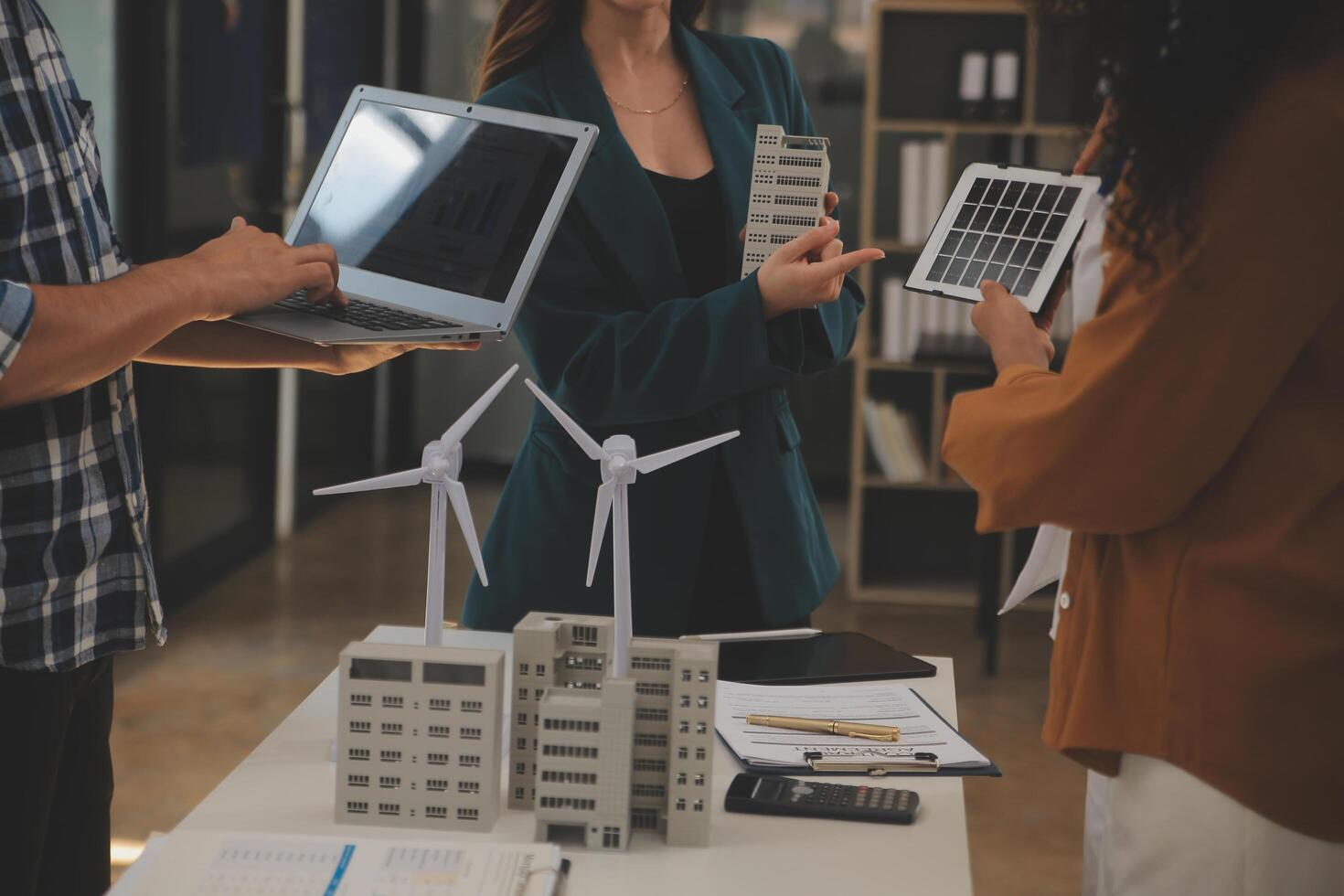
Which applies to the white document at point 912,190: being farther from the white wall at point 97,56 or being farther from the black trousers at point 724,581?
the black trousers at point 724,581

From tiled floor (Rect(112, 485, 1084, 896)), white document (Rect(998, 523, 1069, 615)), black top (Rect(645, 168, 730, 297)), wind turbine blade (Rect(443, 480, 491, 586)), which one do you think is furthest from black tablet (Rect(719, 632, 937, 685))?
tiled floor (Rect(112, 485, 1084, 896))

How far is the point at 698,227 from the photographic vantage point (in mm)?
1690

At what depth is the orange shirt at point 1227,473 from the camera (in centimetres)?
96

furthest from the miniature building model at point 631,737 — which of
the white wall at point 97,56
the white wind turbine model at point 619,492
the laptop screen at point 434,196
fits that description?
the white wall at point 97,56

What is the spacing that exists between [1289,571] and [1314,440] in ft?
0.32

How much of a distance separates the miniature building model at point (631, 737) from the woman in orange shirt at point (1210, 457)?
0.29 m

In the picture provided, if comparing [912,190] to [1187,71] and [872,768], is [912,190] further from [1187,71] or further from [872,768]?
[1187,71]

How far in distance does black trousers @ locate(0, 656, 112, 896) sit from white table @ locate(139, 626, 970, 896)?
0.13 m

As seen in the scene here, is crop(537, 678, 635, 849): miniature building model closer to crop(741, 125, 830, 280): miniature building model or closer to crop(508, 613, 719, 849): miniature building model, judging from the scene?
crop(508, 613, 719, 849): miniature building model

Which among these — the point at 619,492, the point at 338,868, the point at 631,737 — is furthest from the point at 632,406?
the point at 338,868

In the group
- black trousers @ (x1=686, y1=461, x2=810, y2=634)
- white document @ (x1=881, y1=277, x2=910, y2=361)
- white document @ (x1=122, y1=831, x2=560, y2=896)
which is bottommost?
white document @ (x1=122, y1=831, x2=560, y2=896)

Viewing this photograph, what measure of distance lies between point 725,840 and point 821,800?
11 centimetres

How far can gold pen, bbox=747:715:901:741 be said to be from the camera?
1.37 metres

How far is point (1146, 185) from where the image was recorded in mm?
987
